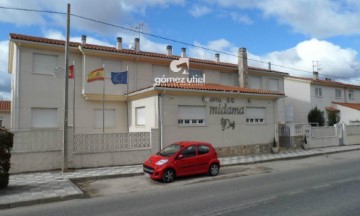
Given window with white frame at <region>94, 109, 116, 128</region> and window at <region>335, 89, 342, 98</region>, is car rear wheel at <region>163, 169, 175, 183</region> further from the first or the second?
window at <region>335, 89, 342, 98</region>

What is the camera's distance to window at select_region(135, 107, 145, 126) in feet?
59.6

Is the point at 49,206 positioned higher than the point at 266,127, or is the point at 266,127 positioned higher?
the point at 266,127

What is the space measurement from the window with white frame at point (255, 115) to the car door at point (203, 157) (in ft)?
25.8

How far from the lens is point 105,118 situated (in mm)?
20094

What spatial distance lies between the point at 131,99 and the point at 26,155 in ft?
27.0

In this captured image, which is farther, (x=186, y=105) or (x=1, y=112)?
(x=1, y=112)

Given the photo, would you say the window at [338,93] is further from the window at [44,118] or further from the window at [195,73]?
the window at [44,118]

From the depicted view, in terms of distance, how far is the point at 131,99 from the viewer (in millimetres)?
19828

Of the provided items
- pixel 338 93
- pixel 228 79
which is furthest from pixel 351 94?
pixel 228 79

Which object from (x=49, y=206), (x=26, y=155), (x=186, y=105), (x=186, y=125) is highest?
(x=186, y=105)


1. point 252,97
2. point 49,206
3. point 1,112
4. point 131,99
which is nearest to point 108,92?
point 131,99

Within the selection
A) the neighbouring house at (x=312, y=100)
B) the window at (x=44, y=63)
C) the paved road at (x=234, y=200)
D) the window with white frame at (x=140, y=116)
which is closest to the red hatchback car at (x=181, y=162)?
the paved road at (x=234, y=200)

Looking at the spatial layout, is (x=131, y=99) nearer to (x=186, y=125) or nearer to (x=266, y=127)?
(x=186, y=125)

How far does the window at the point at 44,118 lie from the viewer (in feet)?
58.9
